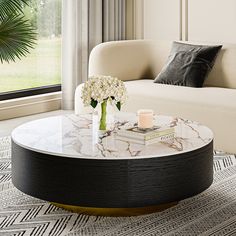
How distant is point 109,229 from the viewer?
9.22ft

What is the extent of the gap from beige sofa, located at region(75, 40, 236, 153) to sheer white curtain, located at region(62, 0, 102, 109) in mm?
548

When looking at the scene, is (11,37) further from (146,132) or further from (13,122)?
(146,132)

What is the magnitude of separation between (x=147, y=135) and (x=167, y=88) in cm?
175

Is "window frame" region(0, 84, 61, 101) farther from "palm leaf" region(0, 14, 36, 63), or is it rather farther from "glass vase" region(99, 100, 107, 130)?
"glass vase" region(99, 100, 107, 130)

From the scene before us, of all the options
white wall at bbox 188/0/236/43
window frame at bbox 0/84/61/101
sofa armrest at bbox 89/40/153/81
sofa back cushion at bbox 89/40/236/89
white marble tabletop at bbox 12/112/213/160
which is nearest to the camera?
white marble tabletop at bbox 12/112/213/160

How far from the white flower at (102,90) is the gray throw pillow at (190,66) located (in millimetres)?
1670

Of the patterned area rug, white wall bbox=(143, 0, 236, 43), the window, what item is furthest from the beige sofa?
the patterned area rug

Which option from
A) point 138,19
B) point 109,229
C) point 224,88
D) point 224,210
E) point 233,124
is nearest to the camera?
point 109,229

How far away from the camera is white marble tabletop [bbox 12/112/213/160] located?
2881mm

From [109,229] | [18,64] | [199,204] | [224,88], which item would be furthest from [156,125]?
[18,64]

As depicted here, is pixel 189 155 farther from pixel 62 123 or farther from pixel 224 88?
pixel 224 88

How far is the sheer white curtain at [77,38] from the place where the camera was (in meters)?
5.69

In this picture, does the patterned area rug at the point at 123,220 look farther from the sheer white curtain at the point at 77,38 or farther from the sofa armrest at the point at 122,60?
the sheer white curtain at the point at 77,38

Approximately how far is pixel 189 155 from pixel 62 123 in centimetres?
93
